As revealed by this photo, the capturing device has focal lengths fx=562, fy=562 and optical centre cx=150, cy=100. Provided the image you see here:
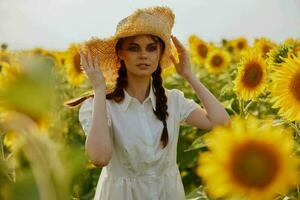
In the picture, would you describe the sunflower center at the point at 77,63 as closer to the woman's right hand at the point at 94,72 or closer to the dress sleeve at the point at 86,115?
the dress sleeve at the point at 86,115

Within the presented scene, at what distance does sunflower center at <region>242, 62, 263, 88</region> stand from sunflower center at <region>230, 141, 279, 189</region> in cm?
188

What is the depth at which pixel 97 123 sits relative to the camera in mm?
1469

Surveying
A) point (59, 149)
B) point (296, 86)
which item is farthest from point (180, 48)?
point (59, 149)

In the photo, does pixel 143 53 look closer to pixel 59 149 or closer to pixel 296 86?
pixel 296 86

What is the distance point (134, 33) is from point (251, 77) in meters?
0.76

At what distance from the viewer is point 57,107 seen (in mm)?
159

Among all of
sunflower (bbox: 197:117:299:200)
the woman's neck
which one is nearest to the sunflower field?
sunflower (bbox: 197:117:299:200)

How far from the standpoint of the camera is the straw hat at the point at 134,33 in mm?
1660

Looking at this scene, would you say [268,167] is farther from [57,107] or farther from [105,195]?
[105,195]

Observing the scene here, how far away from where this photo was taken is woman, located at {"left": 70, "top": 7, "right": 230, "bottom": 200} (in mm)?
1627

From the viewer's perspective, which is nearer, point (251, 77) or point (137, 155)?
point (137, 155)

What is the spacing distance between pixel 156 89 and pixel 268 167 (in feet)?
4.67

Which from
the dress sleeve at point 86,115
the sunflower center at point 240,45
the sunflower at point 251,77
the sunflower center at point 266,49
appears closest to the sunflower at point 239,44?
the sunflower center at point 240,45

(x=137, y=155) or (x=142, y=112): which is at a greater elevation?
(x=142, y=112)
